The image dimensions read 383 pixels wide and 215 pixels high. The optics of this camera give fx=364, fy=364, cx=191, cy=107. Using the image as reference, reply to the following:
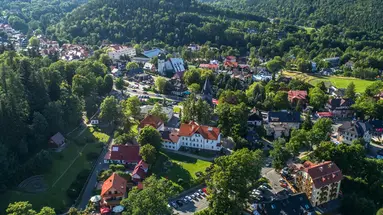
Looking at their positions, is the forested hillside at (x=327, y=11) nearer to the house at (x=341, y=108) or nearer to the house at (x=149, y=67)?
the house at (x=149, y=67)

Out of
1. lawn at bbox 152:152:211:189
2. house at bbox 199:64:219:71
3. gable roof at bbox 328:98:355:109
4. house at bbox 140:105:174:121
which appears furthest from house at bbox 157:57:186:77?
lawn at bbox 152:152:211:189

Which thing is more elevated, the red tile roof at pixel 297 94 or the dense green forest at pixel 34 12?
the red tile roof at pixel 297 94

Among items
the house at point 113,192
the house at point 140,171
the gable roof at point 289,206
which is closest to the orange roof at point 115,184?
the house at point 113,192

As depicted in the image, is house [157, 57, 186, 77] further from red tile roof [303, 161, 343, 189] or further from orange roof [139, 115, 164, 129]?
red tile roof [303, 161, 343, 189]

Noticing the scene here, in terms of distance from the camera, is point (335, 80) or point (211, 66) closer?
point (335, 80)

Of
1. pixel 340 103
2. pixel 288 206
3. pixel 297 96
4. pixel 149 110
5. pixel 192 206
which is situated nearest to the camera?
pixel 288 206

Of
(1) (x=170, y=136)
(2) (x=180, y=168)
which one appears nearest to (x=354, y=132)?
(2) (x=180, y=168)

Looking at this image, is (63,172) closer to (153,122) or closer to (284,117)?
(153,122)
